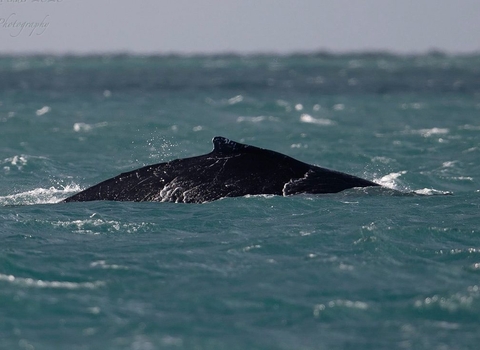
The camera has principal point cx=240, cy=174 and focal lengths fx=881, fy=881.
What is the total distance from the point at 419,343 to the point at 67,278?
4.60m

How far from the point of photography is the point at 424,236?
44.2ft

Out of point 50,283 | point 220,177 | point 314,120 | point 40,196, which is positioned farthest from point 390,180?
point 314,120

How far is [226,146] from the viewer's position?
582 inches

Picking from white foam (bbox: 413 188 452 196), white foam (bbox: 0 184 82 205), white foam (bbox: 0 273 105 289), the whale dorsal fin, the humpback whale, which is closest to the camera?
white foam (bbox: 0 273 105 289)

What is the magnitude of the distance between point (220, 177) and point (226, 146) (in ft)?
1.93

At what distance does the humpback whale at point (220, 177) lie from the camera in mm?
14852

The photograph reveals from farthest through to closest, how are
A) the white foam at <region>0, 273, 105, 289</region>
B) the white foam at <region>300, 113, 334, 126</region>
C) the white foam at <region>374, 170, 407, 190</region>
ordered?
the white foam at <region>300, 113, 334, 126</region>, the white foam at <region>374, 170, 407, 190</region>, the white foam at <region>0, 273, 105, 289</region>

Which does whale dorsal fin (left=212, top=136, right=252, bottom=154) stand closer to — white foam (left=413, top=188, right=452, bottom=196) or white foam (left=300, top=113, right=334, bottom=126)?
white foam (left=413, top=188, right=452, bottom=196)

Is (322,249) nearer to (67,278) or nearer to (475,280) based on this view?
(475,280)

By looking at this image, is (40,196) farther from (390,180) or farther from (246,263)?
(390,180)

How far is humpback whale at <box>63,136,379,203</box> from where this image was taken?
14.9 meters

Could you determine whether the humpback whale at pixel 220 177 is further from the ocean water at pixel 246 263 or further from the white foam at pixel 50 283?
the white foam at pixel 50 283

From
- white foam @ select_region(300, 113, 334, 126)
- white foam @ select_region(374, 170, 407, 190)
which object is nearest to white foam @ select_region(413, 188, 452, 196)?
white foam @ select_region(374, 170, 407, 190)

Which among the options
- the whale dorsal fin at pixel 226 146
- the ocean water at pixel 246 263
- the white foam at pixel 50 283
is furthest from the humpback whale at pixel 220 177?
the white foam at pixel 50 283
